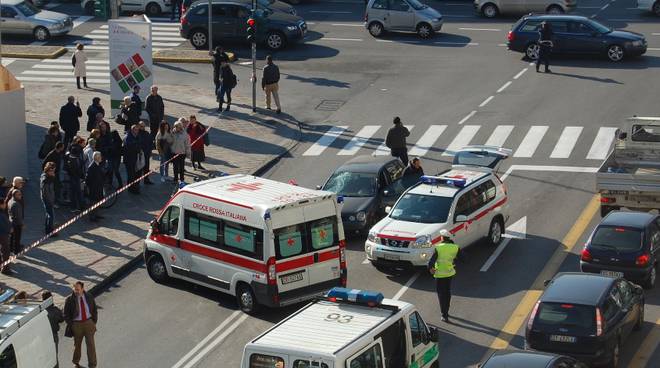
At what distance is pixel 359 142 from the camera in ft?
121

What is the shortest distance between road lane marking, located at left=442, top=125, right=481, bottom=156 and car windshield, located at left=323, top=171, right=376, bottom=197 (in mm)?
6224

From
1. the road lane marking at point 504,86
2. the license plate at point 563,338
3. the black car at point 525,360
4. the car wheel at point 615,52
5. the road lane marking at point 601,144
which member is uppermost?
the car wheel at point 615,52

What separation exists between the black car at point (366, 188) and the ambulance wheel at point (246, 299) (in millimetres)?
4800

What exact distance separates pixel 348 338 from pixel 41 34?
115 ft

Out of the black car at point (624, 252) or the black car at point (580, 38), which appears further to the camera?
the black car at point (580, 38)

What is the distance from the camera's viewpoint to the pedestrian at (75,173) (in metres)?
29.6

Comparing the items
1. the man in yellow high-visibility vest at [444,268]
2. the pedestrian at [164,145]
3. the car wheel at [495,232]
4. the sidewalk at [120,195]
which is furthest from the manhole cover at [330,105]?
the man in yellow high-visibility vest at [444,268]

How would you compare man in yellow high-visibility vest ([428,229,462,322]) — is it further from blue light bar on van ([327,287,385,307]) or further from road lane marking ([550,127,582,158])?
road lane marking ([550,127,582,158])

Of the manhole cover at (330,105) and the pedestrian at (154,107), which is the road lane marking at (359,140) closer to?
the manhole cover at (330,105)

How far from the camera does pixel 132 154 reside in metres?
31.5

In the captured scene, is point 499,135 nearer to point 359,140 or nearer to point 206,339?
point 359,140

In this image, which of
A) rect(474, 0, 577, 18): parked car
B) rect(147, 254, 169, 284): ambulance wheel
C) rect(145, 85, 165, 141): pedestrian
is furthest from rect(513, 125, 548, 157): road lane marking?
rect(474, 0, 577, 18): parked car

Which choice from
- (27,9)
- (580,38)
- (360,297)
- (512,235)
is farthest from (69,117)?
(580,38)

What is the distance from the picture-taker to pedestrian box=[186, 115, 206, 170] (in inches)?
1323
